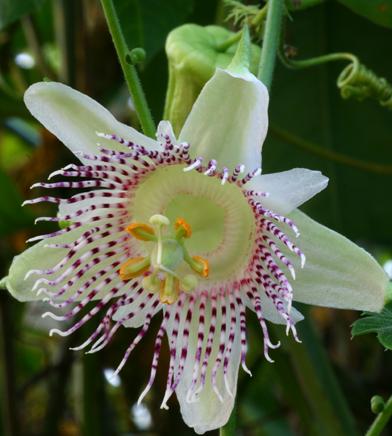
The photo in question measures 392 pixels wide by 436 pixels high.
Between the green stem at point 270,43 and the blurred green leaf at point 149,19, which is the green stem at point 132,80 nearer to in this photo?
the green stem at point 270,43

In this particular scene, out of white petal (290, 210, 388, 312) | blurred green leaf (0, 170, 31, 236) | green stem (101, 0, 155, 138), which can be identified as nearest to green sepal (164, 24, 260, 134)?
green stem (101, 0, 155, 138)

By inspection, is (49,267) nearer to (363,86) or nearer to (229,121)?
(229,121)

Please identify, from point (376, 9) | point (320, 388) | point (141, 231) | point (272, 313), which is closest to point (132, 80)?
point (141, 231)

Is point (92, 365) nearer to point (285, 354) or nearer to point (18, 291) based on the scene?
point (285, 354)

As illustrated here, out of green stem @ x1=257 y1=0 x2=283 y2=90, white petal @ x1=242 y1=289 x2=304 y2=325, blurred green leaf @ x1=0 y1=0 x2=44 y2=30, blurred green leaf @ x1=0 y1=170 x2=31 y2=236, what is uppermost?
green stem @ x1=257 y1=0 x2=283 y2=90

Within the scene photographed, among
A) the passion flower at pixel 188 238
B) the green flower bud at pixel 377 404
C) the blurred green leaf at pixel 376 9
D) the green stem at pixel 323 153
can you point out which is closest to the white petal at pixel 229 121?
the passion flower at pixel 188 238

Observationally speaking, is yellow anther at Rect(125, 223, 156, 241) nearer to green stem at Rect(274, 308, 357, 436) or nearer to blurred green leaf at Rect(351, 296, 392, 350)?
blurred green leaf at Rect(351, 296, 392, 350)
